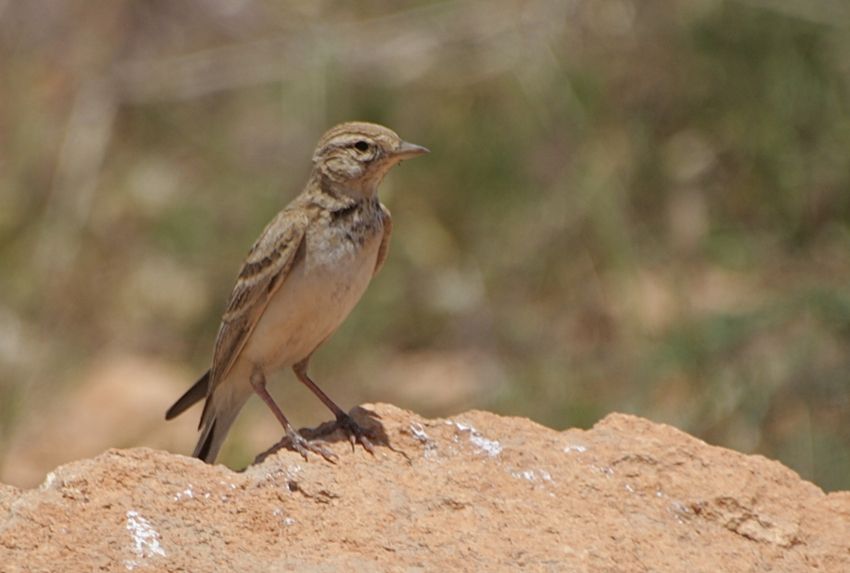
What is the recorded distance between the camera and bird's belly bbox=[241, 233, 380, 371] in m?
6.43

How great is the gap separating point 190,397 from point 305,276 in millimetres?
824

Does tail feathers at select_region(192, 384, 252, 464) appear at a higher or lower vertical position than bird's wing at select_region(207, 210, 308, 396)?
lower

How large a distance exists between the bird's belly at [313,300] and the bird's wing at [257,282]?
0.04 metres

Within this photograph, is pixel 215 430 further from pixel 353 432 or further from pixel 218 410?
pixel 353 432

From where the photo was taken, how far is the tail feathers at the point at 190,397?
6.74m

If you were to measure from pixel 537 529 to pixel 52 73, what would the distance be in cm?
1128

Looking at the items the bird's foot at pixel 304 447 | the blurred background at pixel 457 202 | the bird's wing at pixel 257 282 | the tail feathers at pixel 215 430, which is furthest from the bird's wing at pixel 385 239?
the blurred background at pixel 457 202

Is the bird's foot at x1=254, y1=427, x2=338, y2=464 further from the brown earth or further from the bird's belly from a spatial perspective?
the bird's belly

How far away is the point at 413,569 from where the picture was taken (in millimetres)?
4867

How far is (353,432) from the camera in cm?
577

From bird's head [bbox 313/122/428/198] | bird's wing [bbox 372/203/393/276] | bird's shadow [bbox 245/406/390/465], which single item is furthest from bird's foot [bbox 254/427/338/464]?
bird's head [bbox 313/122/428/198]

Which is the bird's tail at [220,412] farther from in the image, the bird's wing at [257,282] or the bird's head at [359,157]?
the bird's head at [359,157]

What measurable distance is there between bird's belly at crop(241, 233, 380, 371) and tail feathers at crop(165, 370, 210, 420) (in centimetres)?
34

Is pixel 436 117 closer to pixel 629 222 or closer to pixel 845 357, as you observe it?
pixel 629 222
